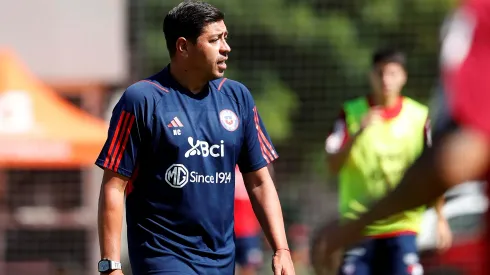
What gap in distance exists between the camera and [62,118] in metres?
13.3

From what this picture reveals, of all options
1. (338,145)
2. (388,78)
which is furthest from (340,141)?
(388,78)

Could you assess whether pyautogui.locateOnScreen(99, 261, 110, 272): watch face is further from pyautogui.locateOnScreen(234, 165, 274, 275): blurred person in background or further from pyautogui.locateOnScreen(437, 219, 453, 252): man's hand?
pyautogui.locateOnScreen(234, 165, 274, 275): blurred person in background

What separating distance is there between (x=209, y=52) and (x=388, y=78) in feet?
8.72

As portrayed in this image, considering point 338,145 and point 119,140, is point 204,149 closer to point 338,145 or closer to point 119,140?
point 119,140

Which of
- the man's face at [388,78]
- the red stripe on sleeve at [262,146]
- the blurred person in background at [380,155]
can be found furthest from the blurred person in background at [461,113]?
the man's face at [388,78]

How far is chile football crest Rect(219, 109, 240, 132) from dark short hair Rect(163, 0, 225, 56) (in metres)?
0.36

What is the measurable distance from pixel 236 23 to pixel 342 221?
14.1m

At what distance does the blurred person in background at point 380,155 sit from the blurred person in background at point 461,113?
516 cm

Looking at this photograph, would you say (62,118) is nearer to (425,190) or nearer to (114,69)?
(114,69)

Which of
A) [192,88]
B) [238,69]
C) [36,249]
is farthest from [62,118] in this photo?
[192,88]

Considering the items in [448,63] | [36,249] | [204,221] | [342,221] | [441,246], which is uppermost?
[448,63]

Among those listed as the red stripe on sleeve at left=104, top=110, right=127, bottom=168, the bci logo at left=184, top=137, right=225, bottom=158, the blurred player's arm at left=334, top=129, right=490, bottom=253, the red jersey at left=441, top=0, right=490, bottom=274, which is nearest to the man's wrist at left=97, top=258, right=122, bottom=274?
the red stripe on sleeve at left=104, top=110, right=127, bottom=168

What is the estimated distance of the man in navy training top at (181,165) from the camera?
16.8ft

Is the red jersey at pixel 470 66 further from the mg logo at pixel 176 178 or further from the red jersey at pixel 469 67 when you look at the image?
the mg logo at pixel 176 178
